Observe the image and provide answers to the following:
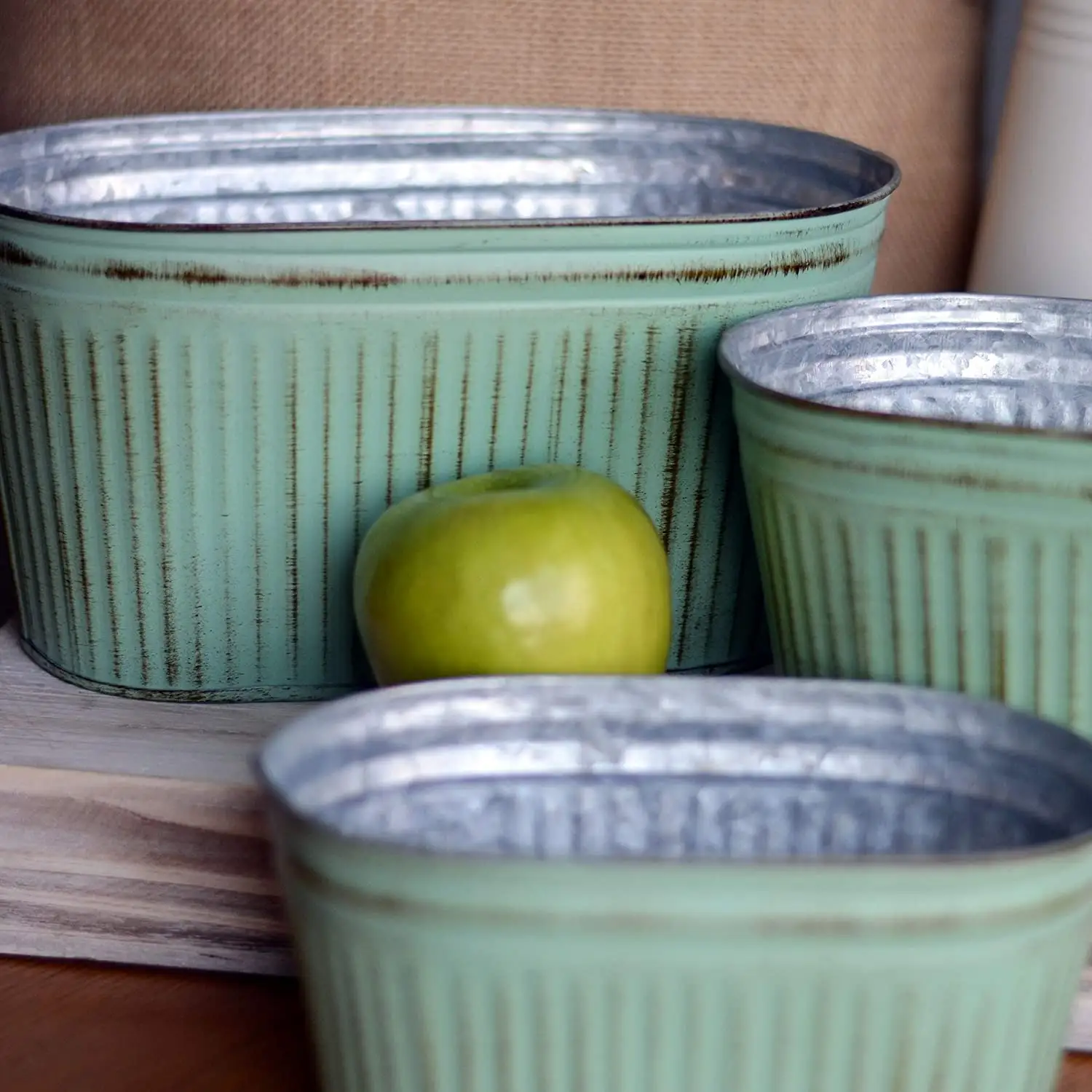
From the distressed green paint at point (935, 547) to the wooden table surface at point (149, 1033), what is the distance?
129mm

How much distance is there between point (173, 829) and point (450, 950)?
19 cm

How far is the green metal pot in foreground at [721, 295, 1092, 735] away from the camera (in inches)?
18.7

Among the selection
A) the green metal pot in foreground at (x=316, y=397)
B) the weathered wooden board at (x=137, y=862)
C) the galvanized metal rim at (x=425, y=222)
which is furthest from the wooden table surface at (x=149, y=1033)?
the galvanized metal rim at (x=425, y=222)

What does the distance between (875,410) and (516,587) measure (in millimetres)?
160

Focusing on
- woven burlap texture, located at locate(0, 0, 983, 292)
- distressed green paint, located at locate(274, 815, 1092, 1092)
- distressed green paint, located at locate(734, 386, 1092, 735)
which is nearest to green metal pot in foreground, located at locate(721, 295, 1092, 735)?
distressed green paint, located at locate(734, 386, 1092, 735)

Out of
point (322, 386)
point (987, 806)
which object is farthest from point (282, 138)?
point (987, 806)

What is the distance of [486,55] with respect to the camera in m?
0.78

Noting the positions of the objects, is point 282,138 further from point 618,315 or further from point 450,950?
point 450,950

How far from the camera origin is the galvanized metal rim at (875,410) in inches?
18.4

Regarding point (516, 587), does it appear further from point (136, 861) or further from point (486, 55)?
point (486, 55)

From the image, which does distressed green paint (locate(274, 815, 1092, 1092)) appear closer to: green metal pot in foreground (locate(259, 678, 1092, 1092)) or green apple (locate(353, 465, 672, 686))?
green metal pot in foreground (locate(259, 678, 1092, 1092))

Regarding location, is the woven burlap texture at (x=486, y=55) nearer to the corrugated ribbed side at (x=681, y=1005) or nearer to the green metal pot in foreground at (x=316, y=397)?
the green metal pot in foreground at (x=316, y=397)

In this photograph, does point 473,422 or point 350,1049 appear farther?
point 473,422

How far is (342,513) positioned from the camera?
1.95ft
